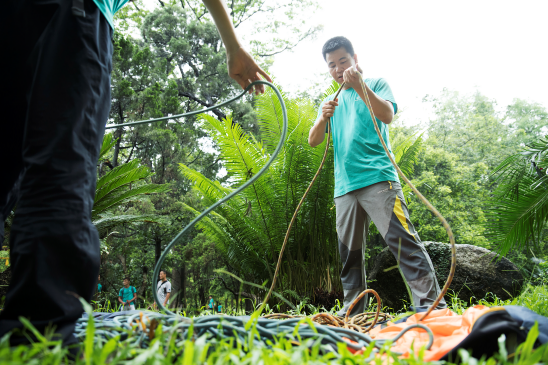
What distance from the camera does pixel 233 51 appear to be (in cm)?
104

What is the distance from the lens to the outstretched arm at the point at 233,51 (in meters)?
0.91

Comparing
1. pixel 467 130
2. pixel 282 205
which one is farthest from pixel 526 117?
pixel 282 205

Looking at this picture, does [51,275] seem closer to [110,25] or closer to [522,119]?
[110,25]

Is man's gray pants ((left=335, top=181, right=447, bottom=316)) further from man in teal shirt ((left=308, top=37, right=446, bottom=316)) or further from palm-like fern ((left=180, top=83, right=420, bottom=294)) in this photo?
palm-like fern ((left=180, top=83, right=420, bottom=294))

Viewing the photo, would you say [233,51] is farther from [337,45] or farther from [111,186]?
[111,186]

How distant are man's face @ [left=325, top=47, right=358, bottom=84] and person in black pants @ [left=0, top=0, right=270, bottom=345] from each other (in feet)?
4.72

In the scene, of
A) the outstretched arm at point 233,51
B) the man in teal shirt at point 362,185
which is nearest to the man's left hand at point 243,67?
the outstretched arm at point 233,51

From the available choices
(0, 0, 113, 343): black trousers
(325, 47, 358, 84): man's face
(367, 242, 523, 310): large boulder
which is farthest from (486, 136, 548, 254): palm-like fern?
(0, 0, 113, 343): black trousers

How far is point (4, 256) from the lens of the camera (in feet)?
9.14

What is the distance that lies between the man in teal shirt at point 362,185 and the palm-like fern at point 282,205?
1559 millimetres

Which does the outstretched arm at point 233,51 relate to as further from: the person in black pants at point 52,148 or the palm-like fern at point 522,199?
the palm-like fern at point 522,199

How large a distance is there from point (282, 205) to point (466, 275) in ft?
7.65

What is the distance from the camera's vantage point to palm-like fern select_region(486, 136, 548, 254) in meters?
1.97

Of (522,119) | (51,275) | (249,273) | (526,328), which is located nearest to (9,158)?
(51,275)
